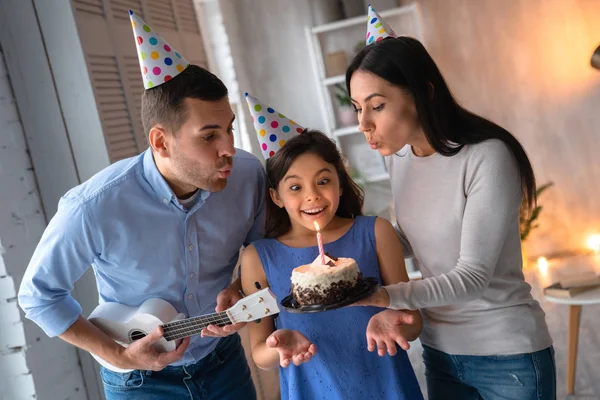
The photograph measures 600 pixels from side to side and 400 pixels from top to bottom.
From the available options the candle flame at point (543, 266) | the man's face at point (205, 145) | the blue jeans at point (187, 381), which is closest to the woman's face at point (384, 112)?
the man's face at point (205, 145)

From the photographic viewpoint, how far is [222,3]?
195 inches

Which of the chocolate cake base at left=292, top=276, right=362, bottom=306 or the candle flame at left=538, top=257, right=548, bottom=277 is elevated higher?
the chocolate cake base at left=292, top=276, right=362, bottom=306

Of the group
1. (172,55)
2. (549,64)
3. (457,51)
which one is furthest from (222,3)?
(172,55)

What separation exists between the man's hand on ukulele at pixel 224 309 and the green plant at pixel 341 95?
3.50 m

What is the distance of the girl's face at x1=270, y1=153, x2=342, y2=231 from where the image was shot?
1.64 metres

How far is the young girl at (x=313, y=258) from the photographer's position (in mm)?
1604

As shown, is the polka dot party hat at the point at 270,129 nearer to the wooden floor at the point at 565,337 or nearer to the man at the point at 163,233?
the man at the point at 163,233

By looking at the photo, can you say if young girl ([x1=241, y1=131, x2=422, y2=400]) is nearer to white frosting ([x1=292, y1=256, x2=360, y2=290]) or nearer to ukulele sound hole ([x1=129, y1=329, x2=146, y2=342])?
white frosting ([x1=292, y1=256, x2=360, y2=290])

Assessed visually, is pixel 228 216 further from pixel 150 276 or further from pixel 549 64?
pixel 549 64

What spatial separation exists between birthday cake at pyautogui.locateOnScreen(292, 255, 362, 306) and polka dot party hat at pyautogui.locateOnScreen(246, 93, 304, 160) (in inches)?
18.0

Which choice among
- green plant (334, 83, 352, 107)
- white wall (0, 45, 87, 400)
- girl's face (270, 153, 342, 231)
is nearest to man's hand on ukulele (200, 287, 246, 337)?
girl's face (270, 153, 342, 231)

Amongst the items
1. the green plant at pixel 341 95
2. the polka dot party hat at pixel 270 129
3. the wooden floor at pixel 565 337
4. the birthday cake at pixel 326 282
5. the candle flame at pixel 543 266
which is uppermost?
the green plant at pixel 341 95

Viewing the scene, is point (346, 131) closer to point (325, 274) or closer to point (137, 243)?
point (137, 243)

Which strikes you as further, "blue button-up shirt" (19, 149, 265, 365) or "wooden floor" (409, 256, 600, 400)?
"wooden floor" (409, 256, 600, 400)
